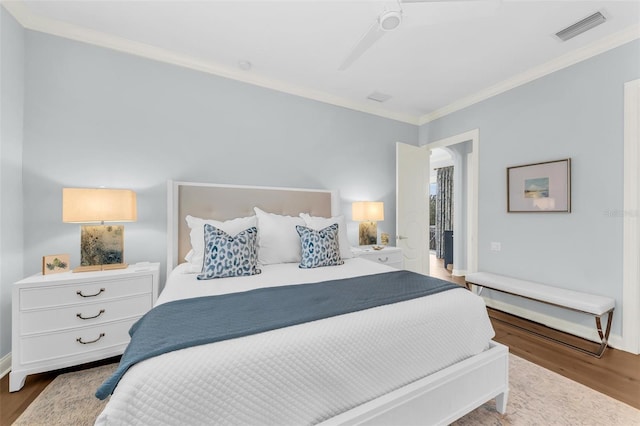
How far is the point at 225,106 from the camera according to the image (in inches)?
115

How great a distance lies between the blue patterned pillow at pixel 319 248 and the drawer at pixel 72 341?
1.48m

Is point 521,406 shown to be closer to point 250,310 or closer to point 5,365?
point 250,310

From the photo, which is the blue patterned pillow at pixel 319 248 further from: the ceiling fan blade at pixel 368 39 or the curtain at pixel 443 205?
the curtain at pixel 443 205

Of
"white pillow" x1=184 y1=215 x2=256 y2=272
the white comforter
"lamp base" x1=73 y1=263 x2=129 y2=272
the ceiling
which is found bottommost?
the white comforter

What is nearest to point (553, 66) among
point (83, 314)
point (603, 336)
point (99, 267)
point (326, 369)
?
point (603, 336)

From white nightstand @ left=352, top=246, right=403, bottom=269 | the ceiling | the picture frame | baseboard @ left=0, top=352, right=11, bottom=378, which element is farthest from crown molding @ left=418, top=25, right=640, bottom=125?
baseboard @ left=0, top=352, right=11, bottom=378

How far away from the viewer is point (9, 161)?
200cm

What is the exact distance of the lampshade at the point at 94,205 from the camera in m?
1.95

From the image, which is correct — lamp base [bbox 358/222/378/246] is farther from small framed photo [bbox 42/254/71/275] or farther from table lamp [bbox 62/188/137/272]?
small framed photo [bbox 42/254/71/275]

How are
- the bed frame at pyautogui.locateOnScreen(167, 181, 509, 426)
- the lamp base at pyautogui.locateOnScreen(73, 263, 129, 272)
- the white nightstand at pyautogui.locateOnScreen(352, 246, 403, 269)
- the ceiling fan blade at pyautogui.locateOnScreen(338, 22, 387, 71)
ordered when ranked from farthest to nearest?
the white nightstand at pyautogui.locateOnScreen(352, 246, 403, 269) < the lamp base at pyautogui.locateOnScreen(73, 263, 129, 272) < the ceiling fan blade at pyautogui.locateOnScreen(338, 22, 387, 71) < the bed frame at pyautogui.locateOnScreen(167, 181, 509, 426)

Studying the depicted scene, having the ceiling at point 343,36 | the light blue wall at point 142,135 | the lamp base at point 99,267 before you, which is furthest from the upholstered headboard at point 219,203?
the ceiling at point 343,36

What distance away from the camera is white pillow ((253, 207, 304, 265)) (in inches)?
96.5

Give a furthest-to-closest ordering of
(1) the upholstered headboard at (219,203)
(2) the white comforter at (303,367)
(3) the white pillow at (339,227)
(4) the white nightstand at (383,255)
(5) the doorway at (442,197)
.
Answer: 1. (5) the doorway at (442,197)
2. (4) the white nightstand at (383,255)
3. (3) the white pillow at (339,227)
4. (1) the upholstered headboard at (219,203)
5. (2) the white comforter at (303,367)

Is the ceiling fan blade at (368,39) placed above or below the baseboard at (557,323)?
above
